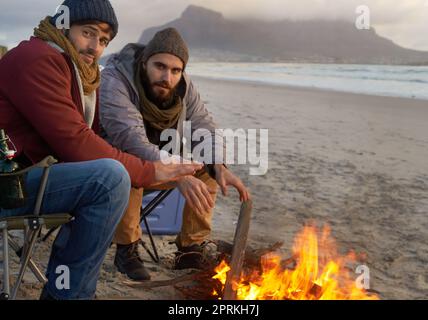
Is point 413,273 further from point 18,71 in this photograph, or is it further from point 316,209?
point 18,71

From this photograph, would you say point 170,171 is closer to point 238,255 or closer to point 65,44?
point 238,255

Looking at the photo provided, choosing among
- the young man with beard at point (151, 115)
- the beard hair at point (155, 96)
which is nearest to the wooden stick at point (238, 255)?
the young man with beard at point (151, 115)

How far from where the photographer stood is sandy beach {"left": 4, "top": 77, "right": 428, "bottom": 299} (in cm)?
376

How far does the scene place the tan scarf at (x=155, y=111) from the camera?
3.61 metres

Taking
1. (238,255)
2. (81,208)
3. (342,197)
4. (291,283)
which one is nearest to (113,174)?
(81,208)

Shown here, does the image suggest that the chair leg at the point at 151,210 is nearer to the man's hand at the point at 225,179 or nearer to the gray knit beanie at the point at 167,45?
the man's hand at the point at 225,179

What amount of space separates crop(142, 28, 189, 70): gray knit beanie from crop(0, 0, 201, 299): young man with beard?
1.05 metres

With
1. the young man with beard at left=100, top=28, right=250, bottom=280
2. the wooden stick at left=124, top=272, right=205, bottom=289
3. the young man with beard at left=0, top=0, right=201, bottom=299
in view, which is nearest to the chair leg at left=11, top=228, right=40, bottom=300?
the young man with beard at left=0, top=0, right=201, bottom=299

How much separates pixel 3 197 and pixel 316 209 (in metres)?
3.72

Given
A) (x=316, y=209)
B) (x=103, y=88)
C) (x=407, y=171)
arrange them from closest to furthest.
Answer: (x=103, y=88)
(x=316, y=209)
(x=407, y=171)

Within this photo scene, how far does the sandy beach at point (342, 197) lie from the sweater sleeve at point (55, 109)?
1086mm

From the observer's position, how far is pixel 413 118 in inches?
514

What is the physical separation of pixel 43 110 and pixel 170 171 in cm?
73

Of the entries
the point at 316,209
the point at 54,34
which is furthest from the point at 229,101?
the point at 54,34
